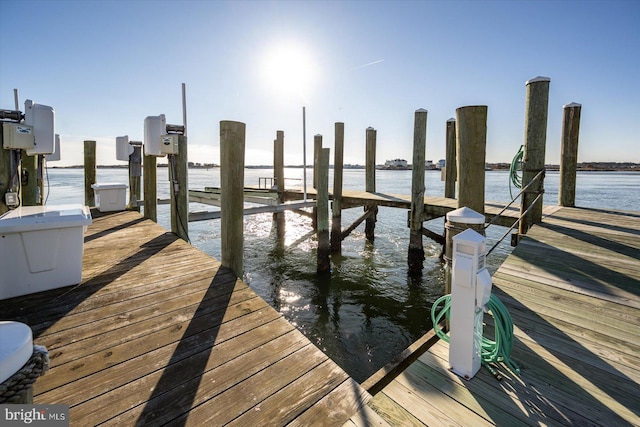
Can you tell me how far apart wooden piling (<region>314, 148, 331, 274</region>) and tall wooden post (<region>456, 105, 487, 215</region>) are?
15.2ft

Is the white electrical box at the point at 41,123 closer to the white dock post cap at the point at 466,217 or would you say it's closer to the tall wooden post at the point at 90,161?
the tall wooden post at the point at 90,161

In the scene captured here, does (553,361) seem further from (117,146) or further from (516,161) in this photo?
(117,146)

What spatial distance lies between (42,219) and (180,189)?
265 centimetres

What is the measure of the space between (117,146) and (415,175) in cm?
767

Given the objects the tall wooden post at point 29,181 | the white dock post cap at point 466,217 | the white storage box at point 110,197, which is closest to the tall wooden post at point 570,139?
the white dock post cap at point 466,217

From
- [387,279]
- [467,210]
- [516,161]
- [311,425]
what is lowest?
[387,279]

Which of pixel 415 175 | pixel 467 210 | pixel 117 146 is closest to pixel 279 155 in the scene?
pixel 117 146

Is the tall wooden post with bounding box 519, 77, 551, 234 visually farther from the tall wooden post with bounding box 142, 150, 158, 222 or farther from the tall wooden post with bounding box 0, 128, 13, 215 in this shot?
the tall wooden post with bounding box 0, 128, 13, 215

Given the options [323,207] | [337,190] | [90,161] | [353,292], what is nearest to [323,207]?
[323,207]

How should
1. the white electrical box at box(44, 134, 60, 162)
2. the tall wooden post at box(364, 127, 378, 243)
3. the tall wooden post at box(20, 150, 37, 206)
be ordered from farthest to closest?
the tall wooden post at box(364, 127, 378, 243)
the white electrical box at box(44, 134, 60, 162)
the tall wooden post at box(20, 150, 37, 206)

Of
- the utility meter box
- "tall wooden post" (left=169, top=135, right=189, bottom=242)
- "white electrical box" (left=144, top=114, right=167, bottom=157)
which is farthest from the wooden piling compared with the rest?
the utility meter box

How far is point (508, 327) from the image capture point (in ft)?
6.89

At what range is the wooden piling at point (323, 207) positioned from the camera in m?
7.56

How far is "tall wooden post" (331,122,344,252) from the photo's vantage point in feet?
30.5
